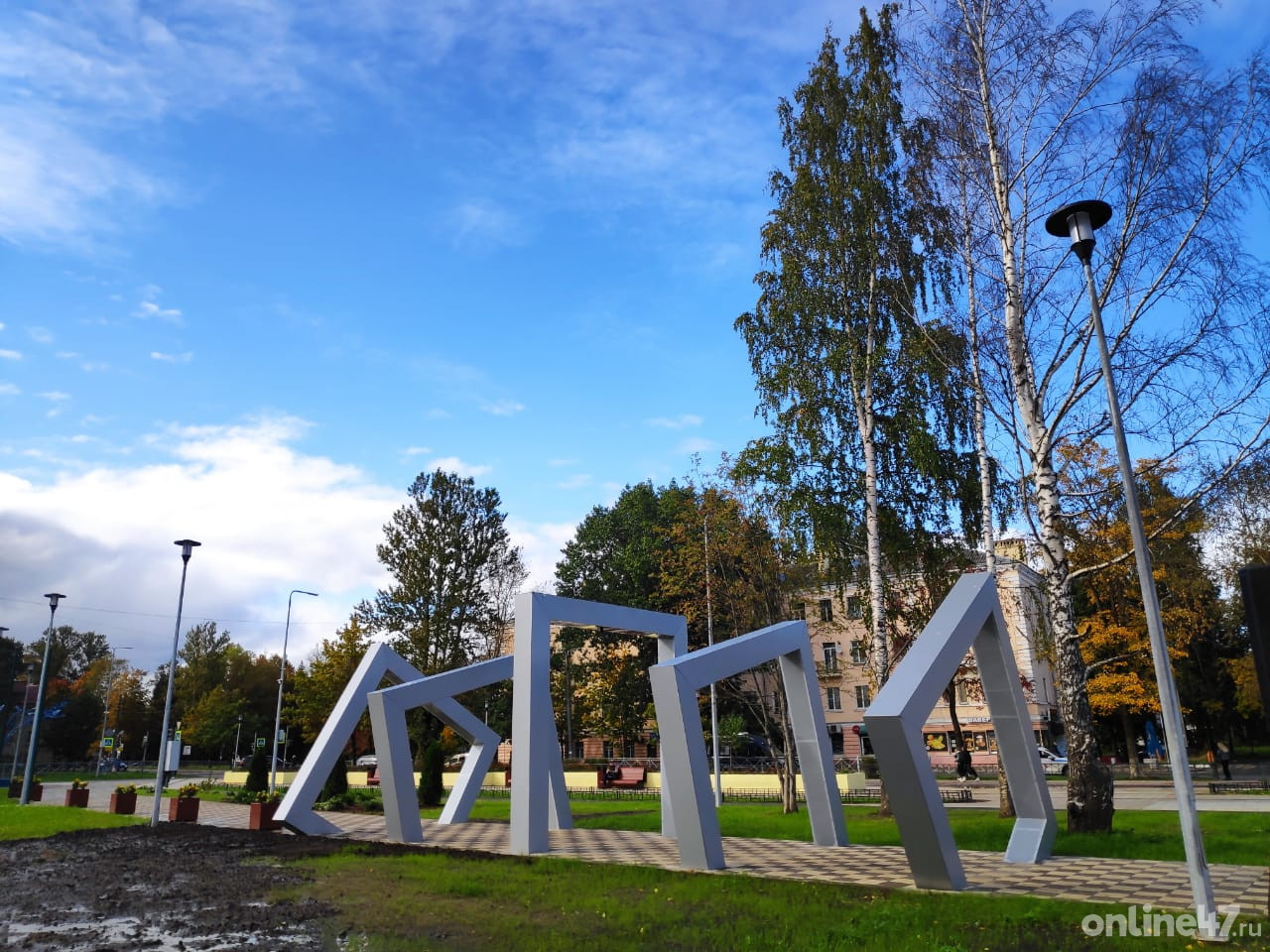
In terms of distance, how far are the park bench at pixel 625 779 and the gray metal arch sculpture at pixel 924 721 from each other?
25812 mm

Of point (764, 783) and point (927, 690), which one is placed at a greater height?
point (927, 690)

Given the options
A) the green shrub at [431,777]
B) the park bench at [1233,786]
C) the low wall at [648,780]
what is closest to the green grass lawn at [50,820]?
the low wall at [648,780]

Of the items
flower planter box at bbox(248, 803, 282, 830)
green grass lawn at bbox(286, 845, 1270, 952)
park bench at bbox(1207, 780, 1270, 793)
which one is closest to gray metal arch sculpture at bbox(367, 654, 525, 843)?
flower planter box at bbox(248, 803, 282, 830)

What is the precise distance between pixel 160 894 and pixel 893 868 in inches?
383

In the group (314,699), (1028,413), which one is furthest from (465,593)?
(1028,413)

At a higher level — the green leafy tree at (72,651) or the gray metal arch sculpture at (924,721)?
the green leafy tree at (72,651)

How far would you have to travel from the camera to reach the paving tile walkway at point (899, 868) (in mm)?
9461

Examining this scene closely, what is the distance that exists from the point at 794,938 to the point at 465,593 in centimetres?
3768

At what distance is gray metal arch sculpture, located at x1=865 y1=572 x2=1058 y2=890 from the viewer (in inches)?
396

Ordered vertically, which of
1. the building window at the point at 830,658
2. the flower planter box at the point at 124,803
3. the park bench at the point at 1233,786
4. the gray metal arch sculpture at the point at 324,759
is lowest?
the park bench at the point at 1233,786

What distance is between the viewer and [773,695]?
23.6m

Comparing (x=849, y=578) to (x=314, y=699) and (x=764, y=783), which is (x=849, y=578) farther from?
(x=314, y=699)

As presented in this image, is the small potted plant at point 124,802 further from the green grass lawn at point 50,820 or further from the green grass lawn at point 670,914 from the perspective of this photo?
the green grass lawn at point 670,914

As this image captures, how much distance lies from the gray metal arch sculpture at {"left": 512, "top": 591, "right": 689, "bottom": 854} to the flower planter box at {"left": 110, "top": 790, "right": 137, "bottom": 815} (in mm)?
15525
